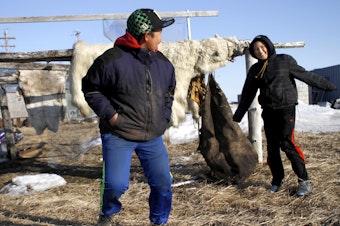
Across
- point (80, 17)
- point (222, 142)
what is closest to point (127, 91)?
point (222, 142)

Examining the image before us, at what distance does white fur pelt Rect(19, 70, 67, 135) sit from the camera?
666cm

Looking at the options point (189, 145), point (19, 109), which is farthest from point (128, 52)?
point (19, 109)

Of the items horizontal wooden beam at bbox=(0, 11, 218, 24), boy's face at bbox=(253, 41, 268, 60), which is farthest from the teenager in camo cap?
horizontal wooden beam at bbox=(0, 11, 218, 24)

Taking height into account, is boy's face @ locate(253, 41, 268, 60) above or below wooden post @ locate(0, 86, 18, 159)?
above

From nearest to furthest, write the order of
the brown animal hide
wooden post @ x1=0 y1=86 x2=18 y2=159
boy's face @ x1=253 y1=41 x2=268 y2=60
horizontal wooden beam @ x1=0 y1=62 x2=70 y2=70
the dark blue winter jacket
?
the dark blue winter jacket, boy's face @ x1=253 y1=41 x2=268 y2=60, the brown animal hide, horizontal wooden beam @ x1=0 y1=62 x2=70 y2=70, wooden post @ x1=0 y1=86 x2=18 y2=159

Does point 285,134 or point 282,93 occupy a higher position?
point 282,93

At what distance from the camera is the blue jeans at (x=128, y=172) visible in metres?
2.82

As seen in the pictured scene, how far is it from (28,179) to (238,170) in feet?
11.1

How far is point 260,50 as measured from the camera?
414cm

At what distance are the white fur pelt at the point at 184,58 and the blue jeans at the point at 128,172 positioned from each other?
2576mm

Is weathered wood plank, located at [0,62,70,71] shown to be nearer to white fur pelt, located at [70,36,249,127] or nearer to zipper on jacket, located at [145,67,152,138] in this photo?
white fur pelt, located at [70,36,249,127]

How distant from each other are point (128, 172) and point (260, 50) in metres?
2.19

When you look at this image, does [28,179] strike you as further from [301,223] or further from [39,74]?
[301,223]

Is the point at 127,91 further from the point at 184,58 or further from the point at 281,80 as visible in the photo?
the point at 184,58
